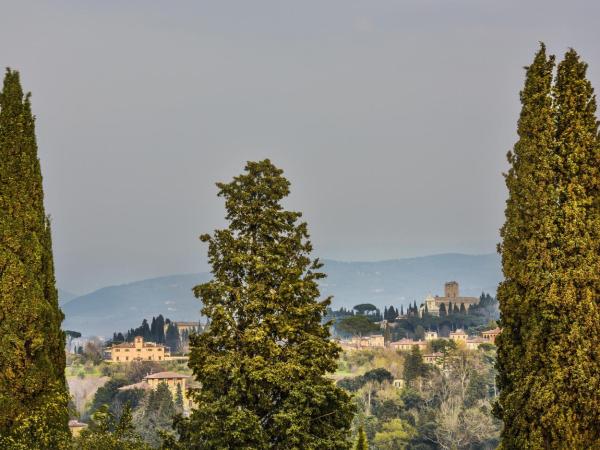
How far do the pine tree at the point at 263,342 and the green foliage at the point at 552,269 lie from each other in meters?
3.05

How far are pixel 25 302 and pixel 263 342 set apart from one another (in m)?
3.86

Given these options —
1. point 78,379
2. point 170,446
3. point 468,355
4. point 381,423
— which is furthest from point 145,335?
point 170,446

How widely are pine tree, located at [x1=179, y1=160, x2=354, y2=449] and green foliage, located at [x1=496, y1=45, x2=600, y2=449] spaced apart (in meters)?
3.05

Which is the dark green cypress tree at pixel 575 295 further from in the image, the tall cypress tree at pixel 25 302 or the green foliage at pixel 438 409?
the green foliage at pixel 438 409

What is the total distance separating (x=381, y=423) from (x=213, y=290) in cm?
4448

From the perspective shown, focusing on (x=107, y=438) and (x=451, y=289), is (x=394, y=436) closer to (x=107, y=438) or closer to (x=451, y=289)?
(x=107, y=438)

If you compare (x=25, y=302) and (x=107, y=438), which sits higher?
(x=25, y=302)

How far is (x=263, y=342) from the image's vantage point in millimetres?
14258

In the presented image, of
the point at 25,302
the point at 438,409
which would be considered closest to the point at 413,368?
the point at 438,409

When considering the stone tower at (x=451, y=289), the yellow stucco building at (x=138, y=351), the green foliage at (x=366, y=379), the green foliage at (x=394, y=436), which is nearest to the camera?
the green foliage at (x=394, y=436)

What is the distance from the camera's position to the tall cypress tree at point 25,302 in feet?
43.2

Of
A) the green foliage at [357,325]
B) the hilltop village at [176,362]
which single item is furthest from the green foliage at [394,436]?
the green foliage at [357,325]

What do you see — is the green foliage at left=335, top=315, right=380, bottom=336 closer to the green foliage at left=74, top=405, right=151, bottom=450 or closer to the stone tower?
the stone tower

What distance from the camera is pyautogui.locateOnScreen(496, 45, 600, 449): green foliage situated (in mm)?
12867
